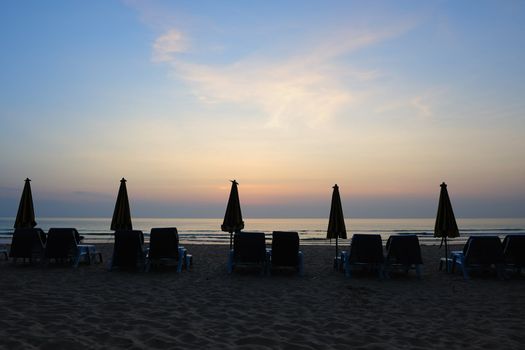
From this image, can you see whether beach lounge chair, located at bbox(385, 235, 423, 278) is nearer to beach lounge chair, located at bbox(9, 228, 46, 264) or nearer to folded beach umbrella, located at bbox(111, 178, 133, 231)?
folded beach umbrella, located at bbox(111, 178, 133, 231)

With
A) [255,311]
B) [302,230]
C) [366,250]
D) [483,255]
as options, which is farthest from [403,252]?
[302,230]

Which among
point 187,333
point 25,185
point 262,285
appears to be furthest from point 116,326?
point 25,185

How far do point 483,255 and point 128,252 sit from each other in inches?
Answer: 314

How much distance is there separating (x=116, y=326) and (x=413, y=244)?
22.3 ft

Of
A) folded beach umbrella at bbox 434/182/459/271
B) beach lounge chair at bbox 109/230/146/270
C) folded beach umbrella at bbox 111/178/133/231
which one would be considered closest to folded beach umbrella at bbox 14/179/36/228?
folded beach umbrella at bbox 111/178/133/231

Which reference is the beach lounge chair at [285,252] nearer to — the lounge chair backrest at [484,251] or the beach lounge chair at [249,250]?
the beach lounge chair at [249,250]

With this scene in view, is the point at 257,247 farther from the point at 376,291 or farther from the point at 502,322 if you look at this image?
the point at 502,322

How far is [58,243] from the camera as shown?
11.1 metres

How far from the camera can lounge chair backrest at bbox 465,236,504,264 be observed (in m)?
9.78

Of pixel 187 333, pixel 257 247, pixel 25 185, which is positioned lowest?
pixel 187 333

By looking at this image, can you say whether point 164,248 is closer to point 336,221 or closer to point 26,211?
point 336,221

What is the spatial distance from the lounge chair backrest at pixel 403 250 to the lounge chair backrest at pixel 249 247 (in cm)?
280

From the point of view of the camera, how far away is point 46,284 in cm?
847

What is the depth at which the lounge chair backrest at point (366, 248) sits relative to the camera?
9.94 meters
